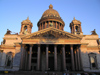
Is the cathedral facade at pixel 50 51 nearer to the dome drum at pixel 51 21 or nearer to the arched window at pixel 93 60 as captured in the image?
the arched window at pixel 93 60

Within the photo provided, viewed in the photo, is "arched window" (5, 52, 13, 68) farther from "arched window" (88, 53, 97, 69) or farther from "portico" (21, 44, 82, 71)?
"arched window" (88, 53, 97, 69)

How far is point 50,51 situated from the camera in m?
33.4

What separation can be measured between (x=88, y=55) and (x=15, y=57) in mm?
22899

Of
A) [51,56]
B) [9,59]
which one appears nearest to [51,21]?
[51,56]

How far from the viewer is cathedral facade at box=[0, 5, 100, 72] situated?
27.6 metres

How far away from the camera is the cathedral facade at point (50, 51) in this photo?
90.5ft

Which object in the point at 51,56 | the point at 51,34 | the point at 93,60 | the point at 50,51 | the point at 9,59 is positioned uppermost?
the point at 51,34

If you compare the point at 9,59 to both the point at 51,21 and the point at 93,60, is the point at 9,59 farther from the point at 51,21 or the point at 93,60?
the point at 93,60

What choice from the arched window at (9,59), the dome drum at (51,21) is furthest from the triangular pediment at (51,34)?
the dome drum at (51,21)

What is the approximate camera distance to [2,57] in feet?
108

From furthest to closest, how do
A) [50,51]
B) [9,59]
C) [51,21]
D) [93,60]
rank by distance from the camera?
[51,21] → [50,51] → [9,59] → [93,60]

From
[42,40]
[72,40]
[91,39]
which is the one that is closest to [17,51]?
[42,40]

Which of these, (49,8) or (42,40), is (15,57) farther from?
(49,8)

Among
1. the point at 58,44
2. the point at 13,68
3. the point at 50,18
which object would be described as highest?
the point at 50,18
